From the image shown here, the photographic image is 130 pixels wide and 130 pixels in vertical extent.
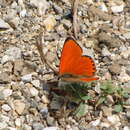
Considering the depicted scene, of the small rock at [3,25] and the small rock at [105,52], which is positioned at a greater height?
the small rock at [3,25]

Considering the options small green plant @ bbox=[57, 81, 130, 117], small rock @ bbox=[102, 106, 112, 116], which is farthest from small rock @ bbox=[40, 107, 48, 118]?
small rock @ bbox=[102, 106, 112, 116]

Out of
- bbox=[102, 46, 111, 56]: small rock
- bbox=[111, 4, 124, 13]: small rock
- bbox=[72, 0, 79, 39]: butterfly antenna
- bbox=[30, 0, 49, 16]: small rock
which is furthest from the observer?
bbox=[111, 4, 124, 13]: small rock

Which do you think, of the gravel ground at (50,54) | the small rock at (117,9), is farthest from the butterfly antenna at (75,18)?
the small rock at (117,9)

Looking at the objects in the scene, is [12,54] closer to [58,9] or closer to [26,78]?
[26,78]

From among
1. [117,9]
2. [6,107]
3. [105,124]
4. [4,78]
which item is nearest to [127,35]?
[117,9]

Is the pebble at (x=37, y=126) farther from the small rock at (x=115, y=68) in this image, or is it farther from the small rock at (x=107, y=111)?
the small rock at (x=115, y=68)

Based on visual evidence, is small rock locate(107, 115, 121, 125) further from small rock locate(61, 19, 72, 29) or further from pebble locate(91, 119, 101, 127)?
small rock locate(61, 19, 72, 29)

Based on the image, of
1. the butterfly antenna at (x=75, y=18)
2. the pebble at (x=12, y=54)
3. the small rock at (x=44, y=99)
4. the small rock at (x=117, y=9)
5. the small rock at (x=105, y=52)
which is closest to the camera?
the small rock at (x=44, y=99)
